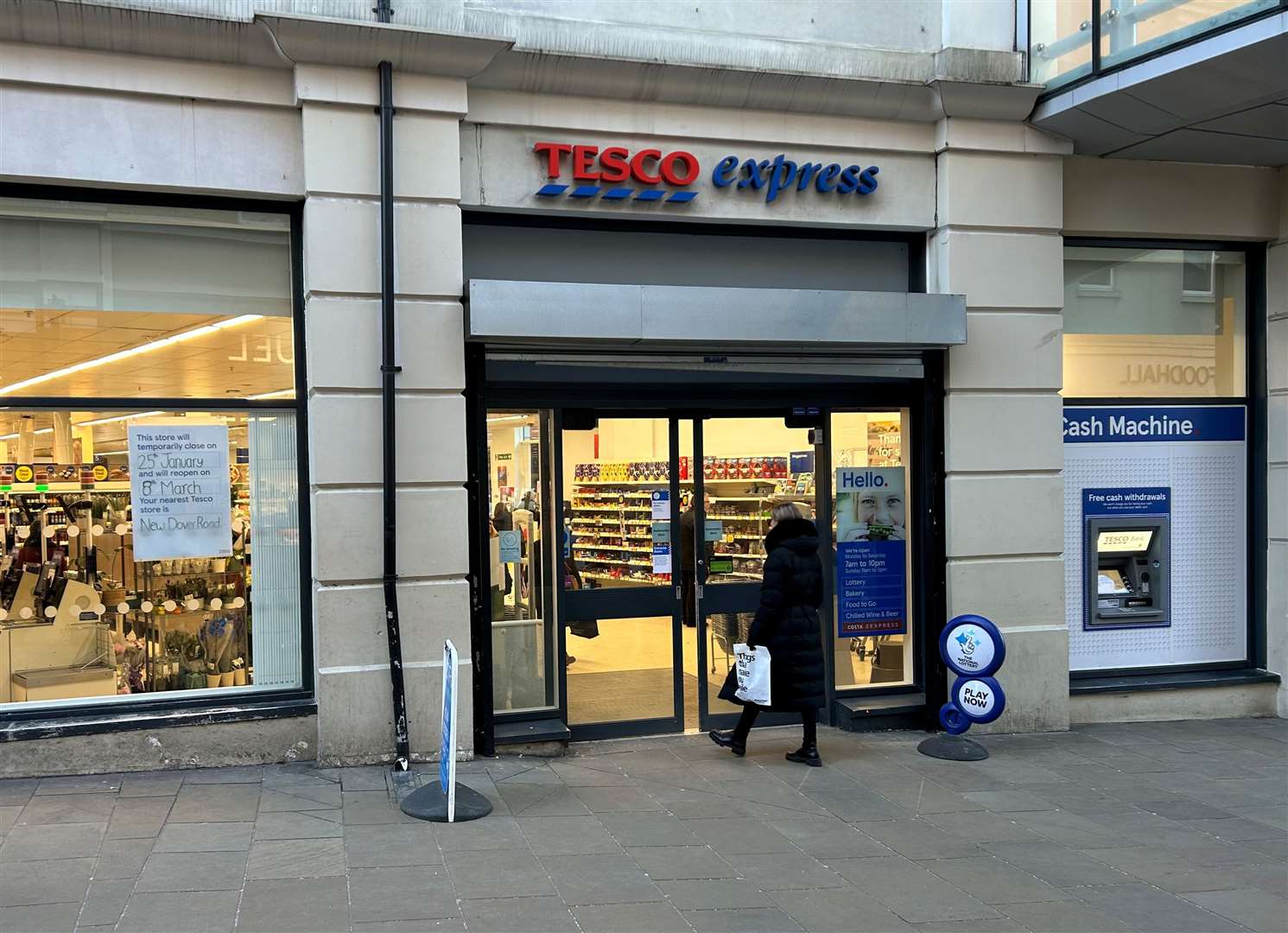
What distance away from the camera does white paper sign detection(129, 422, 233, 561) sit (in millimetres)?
7457

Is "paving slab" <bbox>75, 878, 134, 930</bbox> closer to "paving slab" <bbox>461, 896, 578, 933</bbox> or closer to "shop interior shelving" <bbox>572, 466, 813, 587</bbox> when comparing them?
"paving slab" <bbox>461, 896, 578, 933</bbox>

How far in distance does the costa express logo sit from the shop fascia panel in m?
0.71

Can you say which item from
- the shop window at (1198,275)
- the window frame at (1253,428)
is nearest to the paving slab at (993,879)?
the window frame at (1253,428)

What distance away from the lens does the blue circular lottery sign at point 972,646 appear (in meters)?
8.09

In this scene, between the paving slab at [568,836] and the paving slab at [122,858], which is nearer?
the paving slab at [122,858]

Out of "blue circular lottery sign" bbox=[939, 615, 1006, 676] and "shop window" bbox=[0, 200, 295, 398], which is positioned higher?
"shop window" bbox=[0, 200, 295, 398]

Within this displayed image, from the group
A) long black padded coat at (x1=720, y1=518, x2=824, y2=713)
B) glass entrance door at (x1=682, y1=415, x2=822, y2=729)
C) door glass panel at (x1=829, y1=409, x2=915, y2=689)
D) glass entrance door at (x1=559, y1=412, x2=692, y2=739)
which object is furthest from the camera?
door glass panel at (x1=829, y1=409, x2=915, y2=689)

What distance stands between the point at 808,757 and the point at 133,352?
5398mm

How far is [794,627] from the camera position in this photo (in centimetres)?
789

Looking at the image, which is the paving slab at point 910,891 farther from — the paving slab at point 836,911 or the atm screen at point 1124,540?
the atm screen at point 1124,540

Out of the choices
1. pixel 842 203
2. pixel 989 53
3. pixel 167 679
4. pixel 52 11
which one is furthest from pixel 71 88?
pixel 989 53

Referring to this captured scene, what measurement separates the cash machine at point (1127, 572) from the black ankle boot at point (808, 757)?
10.2 ft

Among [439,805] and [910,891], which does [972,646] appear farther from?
[439,805]

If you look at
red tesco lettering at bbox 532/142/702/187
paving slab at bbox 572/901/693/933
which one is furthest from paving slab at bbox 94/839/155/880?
red tesco lettering at bbox 532/142/702/187
